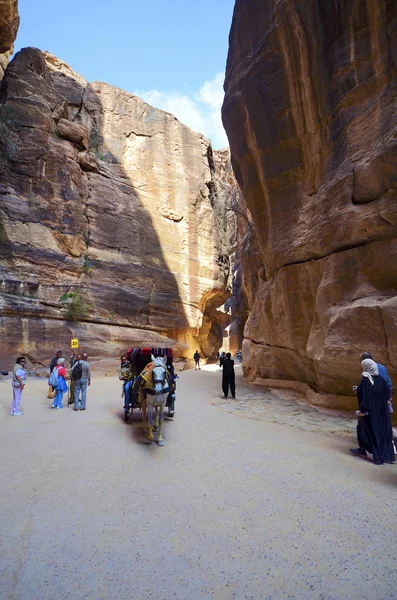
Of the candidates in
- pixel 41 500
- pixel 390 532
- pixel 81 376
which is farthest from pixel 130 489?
pixel 81 376

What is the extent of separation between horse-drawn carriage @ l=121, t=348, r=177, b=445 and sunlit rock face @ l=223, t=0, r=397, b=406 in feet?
14.2

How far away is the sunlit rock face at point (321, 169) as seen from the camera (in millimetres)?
7602

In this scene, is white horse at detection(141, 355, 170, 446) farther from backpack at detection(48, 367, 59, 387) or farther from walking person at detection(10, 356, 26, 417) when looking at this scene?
backpack at detection(48, 367, 59, 387)

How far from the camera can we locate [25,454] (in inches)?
193

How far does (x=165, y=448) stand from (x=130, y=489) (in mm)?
1672

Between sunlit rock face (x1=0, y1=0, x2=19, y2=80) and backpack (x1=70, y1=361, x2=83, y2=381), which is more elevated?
sunlit rock face (x1=0, y1=0, x2=19, y2=80)

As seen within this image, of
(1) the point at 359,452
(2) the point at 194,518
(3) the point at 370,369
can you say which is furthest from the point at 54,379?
(3) the point at 370,369

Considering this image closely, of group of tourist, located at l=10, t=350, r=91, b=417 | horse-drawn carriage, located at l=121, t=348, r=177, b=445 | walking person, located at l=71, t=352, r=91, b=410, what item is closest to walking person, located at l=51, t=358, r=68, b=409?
group of tourist, located at l=10, t=350, r=91, b=417

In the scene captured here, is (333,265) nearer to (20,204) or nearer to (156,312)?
(156,312)

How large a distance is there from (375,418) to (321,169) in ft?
24.9

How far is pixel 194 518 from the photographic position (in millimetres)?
3139

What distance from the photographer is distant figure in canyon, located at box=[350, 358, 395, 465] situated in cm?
473

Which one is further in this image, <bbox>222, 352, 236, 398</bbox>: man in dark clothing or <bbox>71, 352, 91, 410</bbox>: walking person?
<bbox>222, 352, 236, 398</bbox>: man in dark clothing

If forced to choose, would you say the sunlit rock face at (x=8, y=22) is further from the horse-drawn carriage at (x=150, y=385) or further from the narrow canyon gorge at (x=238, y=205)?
the horse-drawn carriage at (x=150, y=385)
